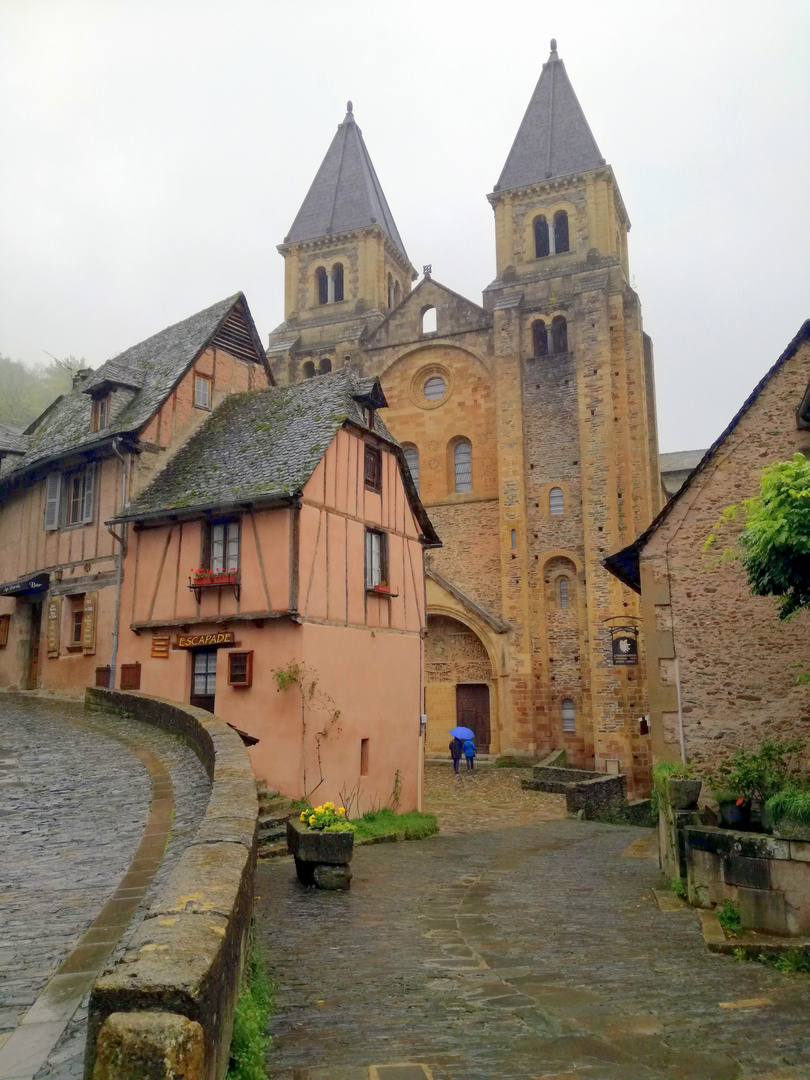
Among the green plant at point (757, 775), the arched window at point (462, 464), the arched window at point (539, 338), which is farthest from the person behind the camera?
the arched window at point (462, 464)

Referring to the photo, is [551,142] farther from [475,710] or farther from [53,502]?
[53,502]

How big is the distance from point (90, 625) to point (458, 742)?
13227mm

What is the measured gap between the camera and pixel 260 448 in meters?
16.4

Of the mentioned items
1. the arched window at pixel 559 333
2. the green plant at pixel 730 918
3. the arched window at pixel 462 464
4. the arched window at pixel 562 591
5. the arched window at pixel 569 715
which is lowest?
the green plant at pixel 730 918

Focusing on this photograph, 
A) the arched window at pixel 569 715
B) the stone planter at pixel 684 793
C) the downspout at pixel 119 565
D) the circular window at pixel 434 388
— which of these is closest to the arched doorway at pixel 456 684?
the arched window at pixel 569 715

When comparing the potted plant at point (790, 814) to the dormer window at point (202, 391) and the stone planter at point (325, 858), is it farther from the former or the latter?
the dormer window at point (202, 391)

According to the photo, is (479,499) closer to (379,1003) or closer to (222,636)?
(222,636)

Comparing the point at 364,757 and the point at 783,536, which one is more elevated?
the point at 783,536

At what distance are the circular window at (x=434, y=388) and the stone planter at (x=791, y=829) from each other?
25.5 metres

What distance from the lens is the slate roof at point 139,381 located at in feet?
58.1

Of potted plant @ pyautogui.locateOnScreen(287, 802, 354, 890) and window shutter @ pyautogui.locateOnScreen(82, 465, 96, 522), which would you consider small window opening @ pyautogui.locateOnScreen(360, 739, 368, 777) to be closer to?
potted plant @ pyautogui.locateOnScreen(287, 802, 354, 890)

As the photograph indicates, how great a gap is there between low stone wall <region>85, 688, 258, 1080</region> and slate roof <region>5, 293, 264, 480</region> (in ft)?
44.8

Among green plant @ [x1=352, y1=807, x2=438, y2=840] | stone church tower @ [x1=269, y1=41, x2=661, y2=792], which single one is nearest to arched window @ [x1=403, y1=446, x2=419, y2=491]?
stone church tower @ [x1=269, y1=41, x2=661, y2=792]

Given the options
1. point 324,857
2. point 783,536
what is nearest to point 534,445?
point 324,857
